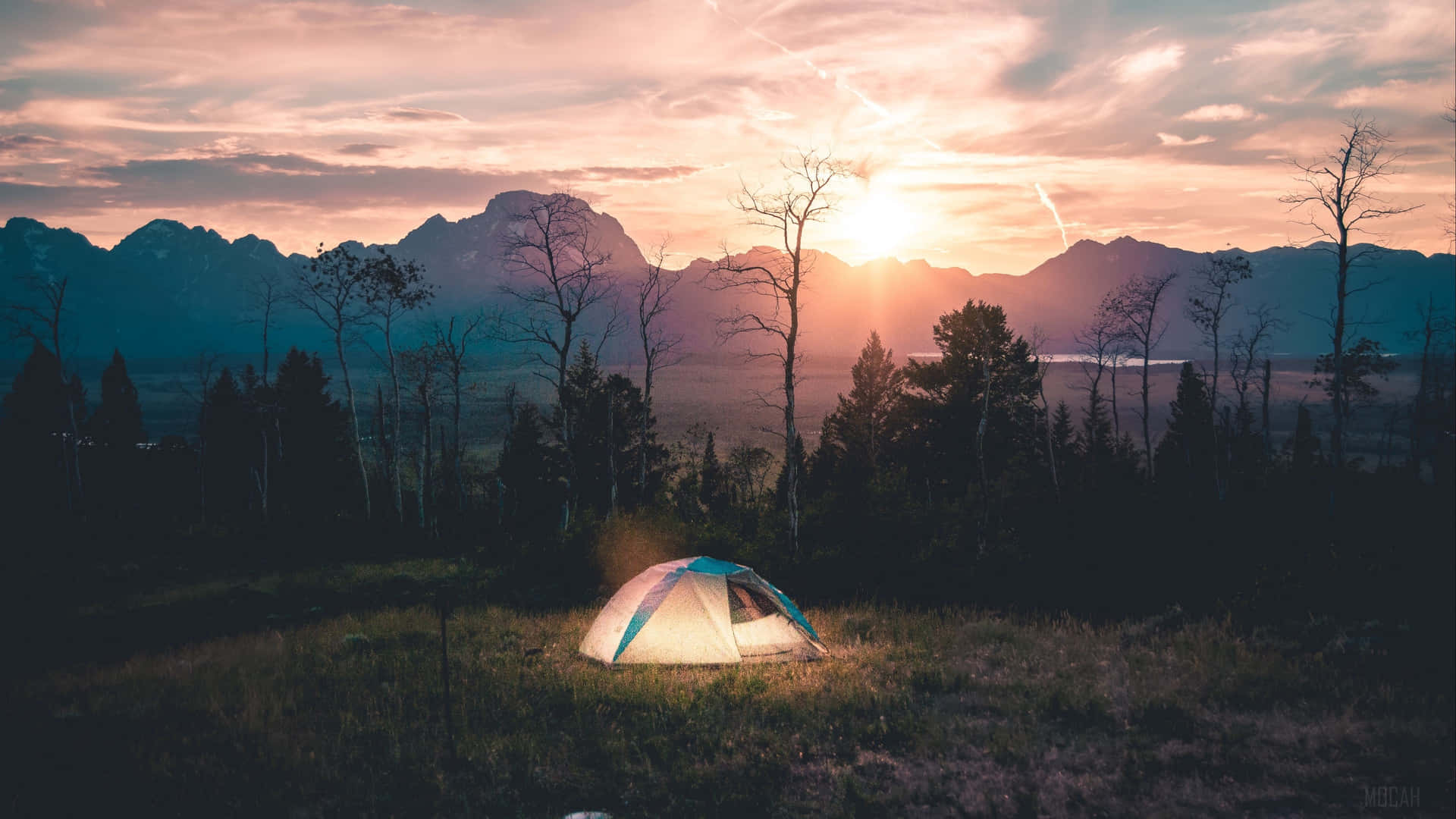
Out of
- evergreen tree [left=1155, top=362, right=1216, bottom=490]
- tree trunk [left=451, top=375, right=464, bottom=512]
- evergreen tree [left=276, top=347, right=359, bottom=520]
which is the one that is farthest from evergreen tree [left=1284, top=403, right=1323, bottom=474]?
evergreen tree [left=276, top=347, right=359, bottom=520]

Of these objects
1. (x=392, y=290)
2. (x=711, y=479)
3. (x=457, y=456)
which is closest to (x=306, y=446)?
(x=457, y=456)

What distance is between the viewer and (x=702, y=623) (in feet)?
48.4

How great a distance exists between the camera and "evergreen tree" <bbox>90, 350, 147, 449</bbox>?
5684 centimetres

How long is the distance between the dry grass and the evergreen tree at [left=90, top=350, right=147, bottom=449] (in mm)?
54591

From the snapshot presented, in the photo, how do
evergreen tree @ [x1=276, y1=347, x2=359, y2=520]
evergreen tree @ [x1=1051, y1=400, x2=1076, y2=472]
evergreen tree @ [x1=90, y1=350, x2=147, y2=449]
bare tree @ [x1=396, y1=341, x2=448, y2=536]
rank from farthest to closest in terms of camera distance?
evergreen tree @ [x1=90, y1=350, x2=147, y2=449] → evergreen tree @ [x1=276, y1=347, x2=359, y2=520] → evergreen tree @ [x1=1051, y1=400, x2=1076, y2=472] → bare tree @ [x1=396, y1=341, x2=448, y2=536]

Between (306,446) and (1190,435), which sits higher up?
(1190,435)

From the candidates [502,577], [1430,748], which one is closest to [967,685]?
[1430,748]

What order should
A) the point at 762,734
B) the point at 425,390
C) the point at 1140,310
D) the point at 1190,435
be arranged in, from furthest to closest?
the point at 1190,435 < the point at 1140,310 < the point at 425,390 < the point at 762,734

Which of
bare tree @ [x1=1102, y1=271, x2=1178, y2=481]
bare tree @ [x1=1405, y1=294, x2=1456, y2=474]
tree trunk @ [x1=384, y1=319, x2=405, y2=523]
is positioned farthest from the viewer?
bare tree @ [x1=1405, y1=294, x2=1456, y2=474]

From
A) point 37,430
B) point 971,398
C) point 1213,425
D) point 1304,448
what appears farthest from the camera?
point 1304,448

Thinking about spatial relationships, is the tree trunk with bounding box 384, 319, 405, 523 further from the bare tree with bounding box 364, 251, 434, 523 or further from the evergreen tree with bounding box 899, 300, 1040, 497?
the evergreen tree with bounding box 899, 300, 1040, 497

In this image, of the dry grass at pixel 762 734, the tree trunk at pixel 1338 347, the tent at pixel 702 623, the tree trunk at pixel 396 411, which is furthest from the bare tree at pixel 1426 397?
the tree trunk at pixel 396 411

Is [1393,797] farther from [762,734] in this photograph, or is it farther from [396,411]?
[396,411]

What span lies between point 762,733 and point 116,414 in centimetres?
6972
